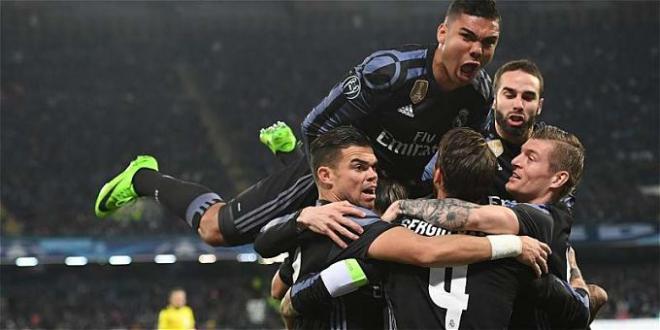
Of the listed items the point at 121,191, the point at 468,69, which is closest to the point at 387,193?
the point at 468,69

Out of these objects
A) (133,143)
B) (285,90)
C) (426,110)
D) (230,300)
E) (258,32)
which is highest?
(258,32)

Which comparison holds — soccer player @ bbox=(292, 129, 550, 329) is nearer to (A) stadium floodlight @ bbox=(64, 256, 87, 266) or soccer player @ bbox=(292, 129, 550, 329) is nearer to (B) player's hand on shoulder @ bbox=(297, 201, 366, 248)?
(B) player's hand on shoulder @ bbox=(297, 201, 366, 248)

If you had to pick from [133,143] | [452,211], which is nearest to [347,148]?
[452,211]

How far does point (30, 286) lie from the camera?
19.9 meters

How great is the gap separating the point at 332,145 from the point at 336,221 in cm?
40

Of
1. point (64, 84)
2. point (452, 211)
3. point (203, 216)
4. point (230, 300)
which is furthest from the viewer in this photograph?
point (64, 84)

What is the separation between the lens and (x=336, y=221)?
327 cm

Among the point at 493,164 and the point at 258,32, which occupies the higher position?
the point at 258,32

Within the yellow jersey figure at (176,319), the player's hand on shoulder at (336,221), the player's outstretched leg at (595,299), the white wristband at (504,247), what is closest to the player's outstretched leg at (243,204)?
the player's hand on shoulder at (336,221)

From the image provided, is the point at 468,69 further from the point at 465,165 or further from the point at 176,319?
the point at 176,319

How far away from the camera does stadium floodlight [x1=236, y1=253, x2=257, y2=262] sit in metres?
18.8

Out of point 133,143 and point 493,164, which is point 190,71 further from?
point 493,164

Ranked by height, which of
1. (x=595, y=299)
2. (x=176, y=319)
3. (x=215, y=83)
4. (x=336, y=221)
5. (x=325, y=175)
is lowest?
(x=176, y=319)

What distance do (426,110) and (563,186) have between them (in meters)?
0.89
